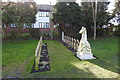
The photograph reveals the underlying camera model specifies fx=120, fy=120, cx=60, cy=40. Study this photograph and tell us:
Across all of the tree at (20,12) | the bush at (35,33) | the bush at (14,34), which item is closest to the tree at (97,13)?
the bush at (35,33)

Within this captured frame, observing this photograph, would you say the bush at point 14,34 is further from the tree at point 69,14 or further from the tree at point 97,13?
the tree at point 97,13

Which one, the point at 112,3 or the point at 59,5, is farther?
the point at 112,3

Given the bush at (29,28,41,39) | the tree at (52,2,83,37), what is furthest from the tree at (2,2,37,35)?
the tree at (52,2,83,37)

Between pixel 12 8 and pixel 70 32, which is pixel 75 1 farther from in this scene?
pixel 12 8

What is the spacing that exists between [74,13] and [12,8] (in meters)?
7.48

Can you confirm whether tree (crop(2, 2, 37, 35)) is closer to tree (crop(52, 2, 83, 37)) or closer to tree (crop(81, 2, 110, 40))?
tree (crop(52, 2, 83, 37))

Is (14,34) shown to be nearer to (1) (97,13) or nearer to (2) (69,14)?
(2) (69,14)

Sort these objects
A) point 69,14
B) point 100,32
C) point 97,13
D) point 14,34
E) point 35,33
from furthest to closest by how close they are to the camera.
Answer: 1. point 100,32
2. point 35,33
3. point 97,13
4. point 14,34
5. point 69,14

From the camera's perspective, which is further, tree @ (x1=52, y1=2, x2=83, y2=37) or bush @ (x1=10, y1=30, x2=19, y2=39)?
bush @ (x1=10, y1=30, x2=19, y2=39)

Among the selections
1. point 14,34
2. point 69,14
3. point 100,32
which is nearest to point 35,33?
point 14,34

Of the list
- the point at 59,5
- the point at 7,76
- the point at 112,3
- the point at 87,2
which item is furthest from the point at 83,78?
the point at 112,3

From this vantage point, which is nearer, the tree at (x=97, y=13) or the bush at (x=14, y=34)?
the bush at (x=14, y=34)

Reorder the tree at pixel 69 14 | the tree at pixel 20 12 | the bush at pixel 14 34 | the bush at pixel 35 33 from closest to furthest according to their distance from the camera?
1. the tree at pixel 20 12
2. the tree at pixel 69 14
3. the bush at pixel 14 34
4. the bush at pixel 35 33

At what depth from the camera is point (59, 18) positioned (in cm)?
1564
